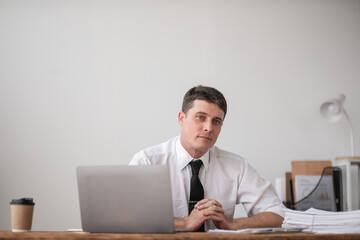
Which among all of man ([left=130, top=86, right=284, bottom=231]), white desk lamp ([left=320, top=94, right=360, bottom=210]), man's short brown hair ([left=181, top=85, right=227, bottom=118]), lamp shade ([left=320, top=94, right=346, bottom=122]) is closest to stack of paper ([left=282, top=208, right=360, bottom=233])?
man ([left=130, top=86, right=284, bottom=231])

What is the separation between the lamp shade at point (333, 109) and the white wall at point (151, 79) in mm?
177

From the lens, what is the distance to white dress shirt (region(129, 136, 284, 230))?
2.23 meters

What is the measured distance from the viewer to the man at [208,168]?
7.17 feet

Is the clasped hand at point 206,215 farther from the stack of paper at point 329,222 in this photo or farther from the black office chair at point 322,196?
the black office chair at point 322,196

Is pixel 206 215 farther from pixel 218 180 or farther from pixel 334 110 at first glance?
pixel 334 110

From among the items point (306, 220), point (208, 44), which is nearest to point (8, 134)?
point (208, 44)

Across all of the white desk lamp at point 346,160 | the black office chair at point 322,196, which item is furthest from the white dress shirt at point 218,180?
the white desk lamp at point 346,160

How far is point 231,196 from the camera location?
2.34 meters

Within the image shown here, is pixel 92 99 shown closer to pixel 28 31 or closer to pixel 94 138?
pixel 94 138

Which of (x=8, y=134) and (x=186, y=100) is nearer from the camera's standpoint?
(x=186, y=100)

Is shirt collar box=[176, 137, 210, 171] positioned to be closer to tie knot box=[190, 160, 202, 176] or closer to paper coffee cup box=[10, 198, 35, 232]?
tie knot box=[190, 160, 202, 176]

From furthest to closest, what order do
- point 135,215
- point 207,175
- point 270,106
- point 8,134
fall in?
1. point 270,106
2. point 8,134
3. point 207,175
4. point 135,215

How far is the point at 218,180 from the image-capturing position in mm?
2324

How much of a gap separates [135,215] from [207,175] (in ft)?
3.50
